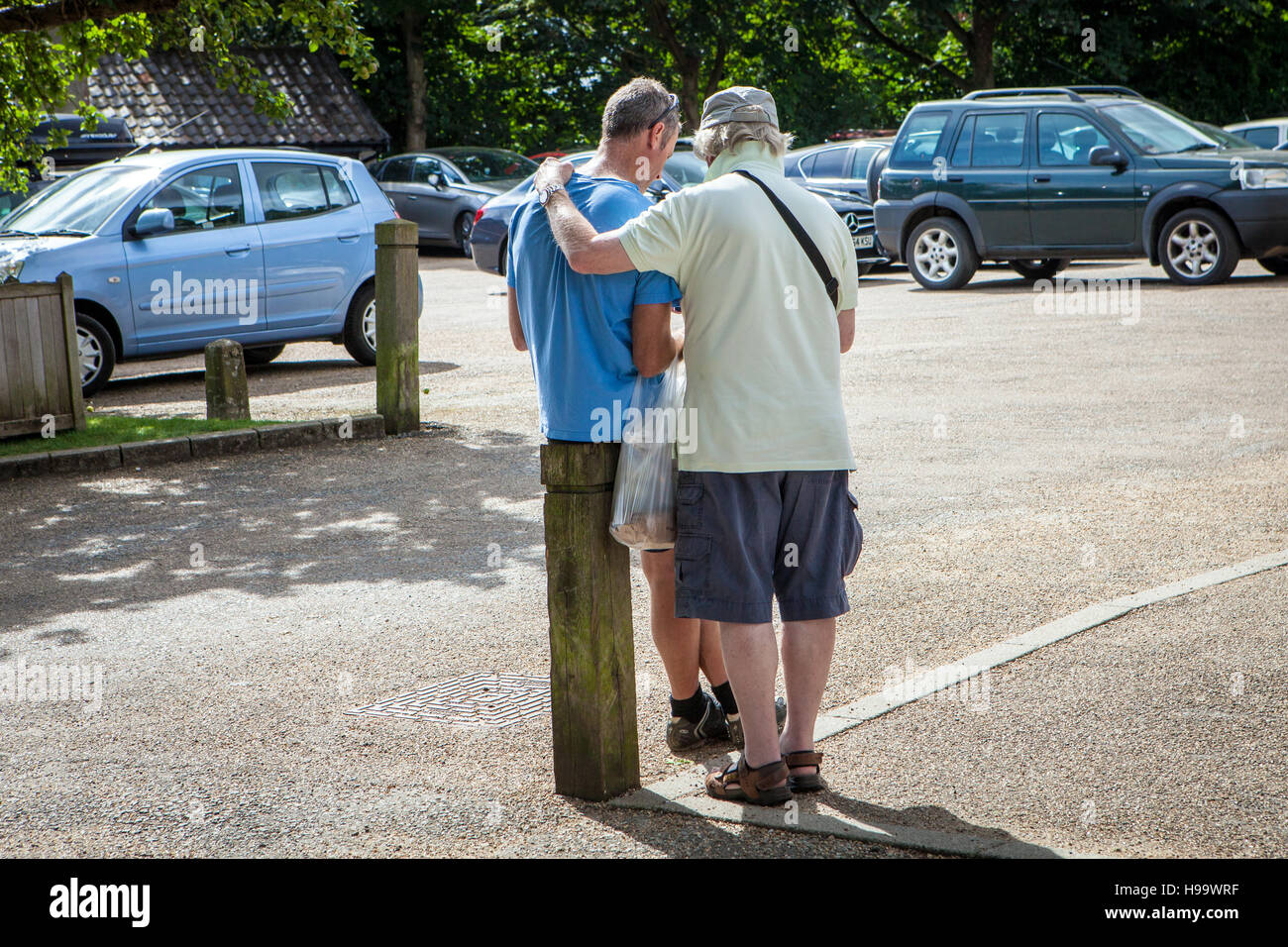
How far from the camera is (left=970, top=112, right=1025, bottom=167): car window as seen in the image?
1734 cm

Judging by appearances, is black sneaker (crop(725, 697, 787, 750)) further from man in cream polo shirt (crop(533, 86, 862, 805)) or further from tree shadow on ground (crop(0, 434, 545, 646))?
tree shadow on ground (crop(0, 434, 545, 646))

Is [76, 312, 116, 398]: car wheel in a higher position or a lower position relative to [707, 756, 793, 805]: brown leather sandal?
higher

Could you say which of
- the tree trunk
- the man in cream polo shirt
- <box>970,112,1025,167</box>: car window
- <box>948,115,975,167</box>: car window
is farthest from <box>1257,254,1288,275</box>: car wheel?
the tree trunk

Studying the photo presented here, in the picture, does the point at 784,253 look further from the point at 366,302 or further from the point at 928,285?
the point at 928,285

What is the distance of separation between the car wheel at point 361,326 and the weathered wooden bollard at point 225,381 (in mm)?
2910

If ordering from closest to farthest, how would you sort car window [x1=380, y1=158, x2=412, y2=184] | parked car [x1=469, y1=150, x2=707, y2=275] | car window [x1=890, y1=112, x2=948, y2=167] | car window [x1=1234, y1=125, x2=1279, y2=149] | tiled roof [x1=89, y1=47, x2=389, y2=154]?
1. car window [x1=890, y1=112, x2=948, y2=167]
2. parked car [x1=469, y1=150, x2=707, y2=275]
3. car window [x1=1234, y1=125, x2=1279, y2=149]
4. car window [x1=380, y1=158, x2=412, y2=184]
5. tiled roof [x1=89, y1=47, x2=389, y2=154]

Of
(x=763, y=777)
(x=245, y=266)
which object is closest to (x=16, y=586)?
(x=763, y=777)

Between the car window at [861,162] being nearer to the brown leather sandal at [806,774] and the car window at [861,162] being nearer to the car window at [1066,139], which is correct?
the car window at [1066,139]

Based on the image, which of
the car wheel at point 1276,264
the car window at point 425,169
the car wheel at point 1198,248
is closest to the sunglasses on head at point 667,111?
the car wheel at point 1198,248

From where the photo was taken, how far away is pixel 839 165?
22.0 meters

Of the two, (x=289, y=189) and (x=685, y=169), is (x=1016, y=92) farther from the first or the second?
(x=289, y=189)

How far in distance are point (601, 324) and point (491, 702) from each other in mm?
1477

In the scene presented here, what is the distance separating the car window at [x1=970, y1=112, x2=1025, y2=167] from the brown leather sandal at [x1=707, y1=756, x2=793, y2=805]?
1450 centimetres
